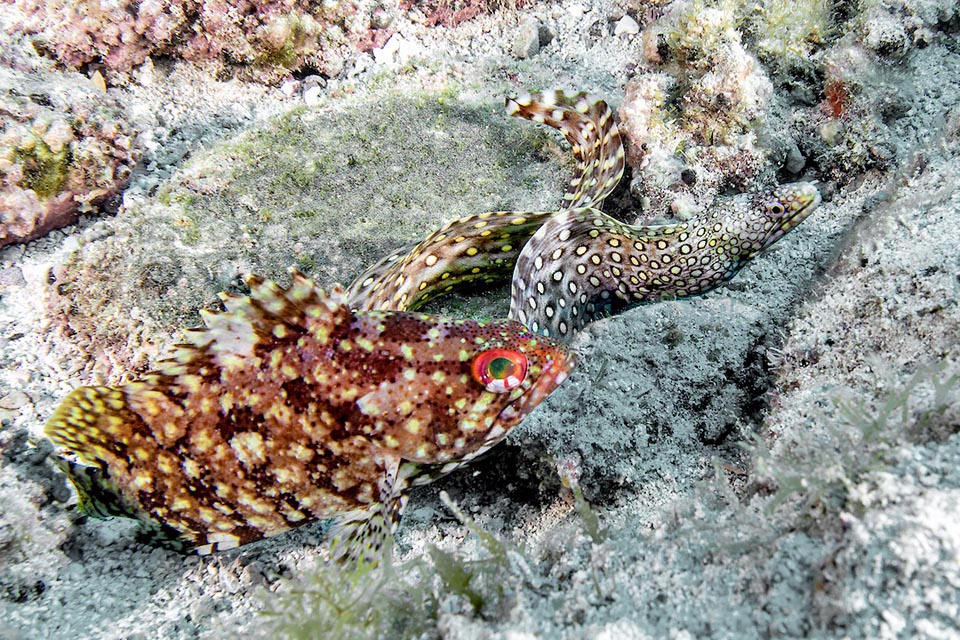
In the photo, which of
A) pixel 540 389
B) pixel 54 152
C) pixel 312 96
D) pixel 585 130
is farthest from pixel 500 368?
pixel 54 152

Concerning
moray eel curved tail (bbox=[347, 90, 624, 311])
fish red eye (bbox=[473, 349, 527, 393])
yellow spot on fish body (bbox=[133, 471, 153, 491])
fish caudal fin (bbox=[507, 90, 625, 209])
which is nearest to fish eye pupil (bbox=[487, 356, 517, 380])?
fish red eye (bbox=[473, 349, 527, 393])

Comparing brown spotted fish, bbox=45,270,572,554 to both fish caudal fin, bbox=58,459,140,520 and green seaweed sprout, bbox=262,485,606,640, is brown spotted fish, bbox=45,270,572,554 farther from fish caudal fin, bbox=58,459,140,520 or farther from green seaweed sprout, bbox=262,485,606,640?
green seaweed sprout, bbox=262,485,606,640

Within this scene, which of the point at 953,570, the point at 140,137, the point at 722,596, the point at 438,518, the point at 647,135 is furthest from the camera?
the point at 140,137

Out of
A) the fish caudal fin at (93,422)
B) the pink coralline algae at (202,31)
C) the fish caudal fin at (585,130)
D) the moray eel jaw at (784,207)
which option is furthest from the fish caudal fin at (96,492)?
the moray eel jaw at (784,207)

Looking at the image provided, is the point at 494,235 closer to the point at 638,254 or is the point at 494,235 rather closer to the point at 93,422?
the point at 638,254

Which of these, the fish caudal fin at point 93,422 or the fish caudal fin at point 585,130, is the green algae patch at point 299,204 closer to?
the fish caudal fin at point 585,130

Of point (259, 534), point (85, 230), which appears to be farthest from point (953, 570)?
point (85, 230)

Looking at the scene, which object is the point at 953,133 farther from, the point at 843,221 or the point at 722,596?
the point at 722,596
